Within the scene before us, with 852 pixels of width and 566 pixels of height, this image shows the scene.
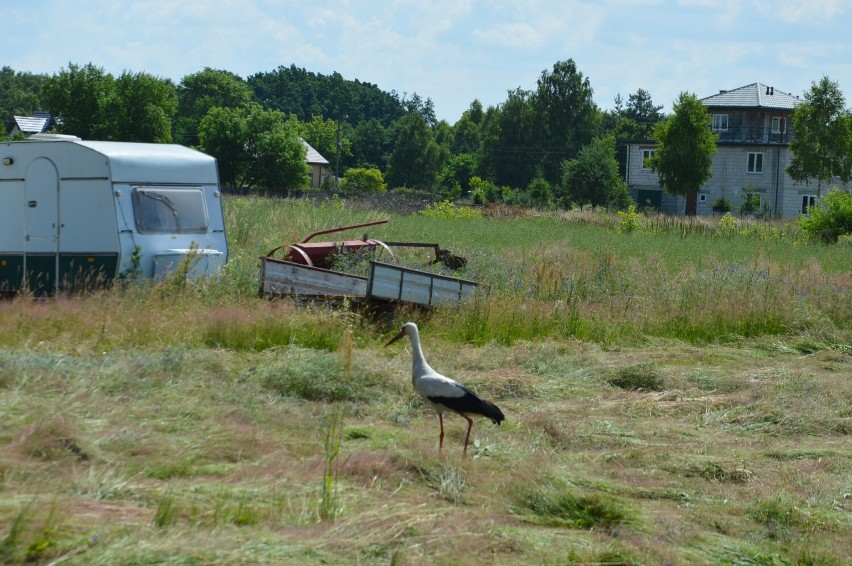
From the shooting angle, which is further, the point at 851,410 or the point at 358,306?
the point at 358,306

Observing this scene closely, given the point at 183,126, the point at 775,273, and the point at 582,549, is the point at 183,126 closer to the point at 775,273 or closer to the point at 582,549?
the point at 775,273

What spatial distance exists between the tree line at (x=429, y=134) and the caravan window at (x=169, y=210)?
138 feet

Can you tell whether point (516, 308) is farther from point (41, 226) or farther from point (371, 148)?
point (371, 148)

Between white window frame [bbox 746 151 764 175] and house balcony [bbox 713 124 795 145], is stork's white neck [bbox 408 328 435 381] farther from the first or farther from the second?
white window frame [bbox 746 151 764 175]

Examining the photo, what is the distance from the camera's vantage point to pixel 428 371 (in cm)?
809

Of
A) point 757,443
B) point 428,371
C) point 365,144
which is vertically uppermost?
point 365,144

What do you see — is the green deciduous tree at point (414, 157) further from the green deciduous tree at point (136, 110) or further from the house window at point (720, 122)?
the green deciduous tree at point (136, 110)

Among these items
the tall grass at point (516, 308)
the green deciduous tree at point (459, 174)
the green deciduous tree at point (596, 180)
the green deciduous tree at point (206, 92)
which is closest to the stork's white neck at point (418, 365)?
the tall grass at point (516, 308)

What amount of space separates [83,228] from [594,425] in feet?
28.8

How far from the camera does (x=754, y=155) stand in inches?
→ 2670

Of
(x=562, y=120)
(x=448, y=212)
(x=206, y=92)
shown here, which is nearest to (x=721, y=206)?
(x=448, y=212)

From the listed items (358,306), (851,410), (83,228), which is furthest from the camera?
(83,228)

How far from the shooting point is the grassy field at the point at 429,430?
529 cm

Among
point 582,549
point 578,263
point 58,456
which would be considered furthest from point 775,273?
point 58,456
